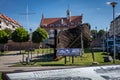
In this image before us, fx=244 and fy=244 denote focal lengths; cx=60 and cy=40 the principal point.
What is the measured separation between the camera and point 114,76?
23.3 ft

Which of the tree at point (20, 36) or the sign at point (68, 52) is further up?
the tree at point (20, 36)

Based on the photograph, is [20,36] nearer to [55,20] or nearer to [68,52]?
[68,52]

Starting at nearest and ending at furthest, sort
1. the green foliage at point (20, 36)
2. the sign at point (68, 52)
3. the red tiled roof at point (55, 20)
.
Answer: the sign at point (68, 52) < the green foliage at point (20, 36) < the red tiled roof at point (55, 20)

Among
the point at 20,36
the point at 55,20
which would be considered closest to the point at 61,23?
the point at 55,20

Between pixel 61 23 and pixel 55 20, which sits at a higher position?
pixel 55 20

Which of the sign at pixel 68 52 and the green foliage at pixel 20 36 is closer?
the sign at pixel 68 52

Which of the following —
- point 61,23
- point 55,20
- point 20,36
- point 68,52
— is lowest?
point 68,52

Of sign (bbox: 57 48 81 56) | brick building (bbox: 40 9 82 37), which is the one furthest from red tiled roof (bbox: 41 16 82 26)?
sign (bbox: 57 48 81 56)

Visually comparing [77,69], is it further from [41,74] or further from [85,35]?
[85,35]

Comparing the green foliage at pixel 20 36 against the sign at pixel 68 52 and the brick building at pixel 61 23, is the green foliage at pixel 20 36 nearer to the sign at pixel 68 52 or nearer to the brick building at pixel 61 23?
the sign at pixel 68 52

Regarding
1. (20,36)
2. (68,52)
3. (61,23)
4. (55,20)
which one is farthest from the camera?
(55,20)

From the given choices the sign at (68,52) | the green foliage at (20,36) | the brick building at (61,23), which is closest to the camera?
the sign at (68,52)

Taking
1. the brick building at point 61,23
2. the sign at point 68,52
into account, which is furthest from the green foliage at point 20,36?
the brick building at point 61,23

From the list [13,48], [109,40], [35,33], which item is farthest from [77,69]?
[13,48]
